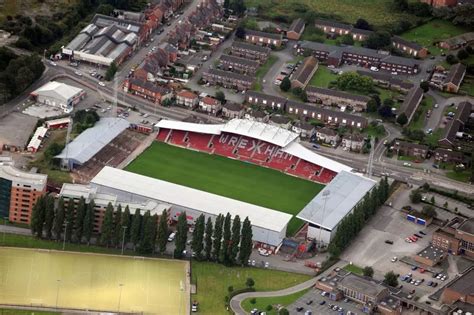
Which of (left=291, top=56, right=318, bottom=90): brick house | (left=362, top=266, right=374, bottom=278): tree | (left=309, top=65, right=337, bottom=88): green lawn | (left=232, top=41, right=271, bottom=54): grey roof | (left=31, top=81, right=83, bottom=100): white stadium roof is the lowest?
(left=31, top=81, right=83, bottom=100): white stadium roof

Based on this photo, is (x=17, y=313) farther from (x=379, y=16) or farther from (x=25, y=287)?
(x=379, y=16)

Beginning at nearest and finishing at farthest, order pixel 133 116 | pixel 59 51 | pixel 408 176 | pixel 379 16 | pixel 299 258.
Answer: pixel 299 258, pixel 408 176, pixel 133 116, pixel 59 51, pixel 379 16

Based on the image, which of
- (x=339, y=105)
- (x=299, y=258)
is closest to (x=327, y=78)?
(x=339, y=105)

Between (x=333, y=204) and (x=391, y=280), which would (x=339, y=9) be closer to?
(x=333, y=204)

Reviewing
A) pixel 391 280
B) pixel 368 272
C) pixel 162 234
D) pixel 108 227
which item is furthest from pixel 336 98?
pixel 108 227

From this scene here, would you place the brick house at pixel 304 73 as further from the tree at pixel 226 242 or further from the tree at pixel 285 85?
the tree at pixel 226 242

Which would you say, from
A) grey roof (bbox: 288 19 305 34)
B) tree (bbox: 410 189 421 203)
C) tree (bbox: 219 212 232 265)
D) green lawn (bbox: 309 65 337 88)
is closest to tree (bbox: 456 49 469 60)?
green lawn (bbox: 309 65 337 88)

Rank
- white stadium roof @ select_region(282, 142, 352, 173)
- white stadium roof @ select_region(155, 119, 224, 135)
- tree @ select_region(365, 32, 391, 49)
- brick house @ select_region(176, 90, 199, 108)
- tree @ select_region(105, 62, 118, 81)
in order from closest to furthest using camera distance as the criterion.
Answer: white stadium roof @ select_region(282, 142, 352, 173), white stadium roof @ select_region(155, 119, 224, 135), brick house @ select_region(176, 90, 199, 108), tree @ select_region(105, 62, 118, 81), tree @ select_region(365, 32, 391, 49)

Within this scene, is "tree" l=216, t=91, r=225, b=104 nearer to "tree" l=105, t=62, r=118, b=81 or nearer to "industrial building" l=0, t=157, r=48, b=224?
"tree" l=105, t=62, r=118, b=81
